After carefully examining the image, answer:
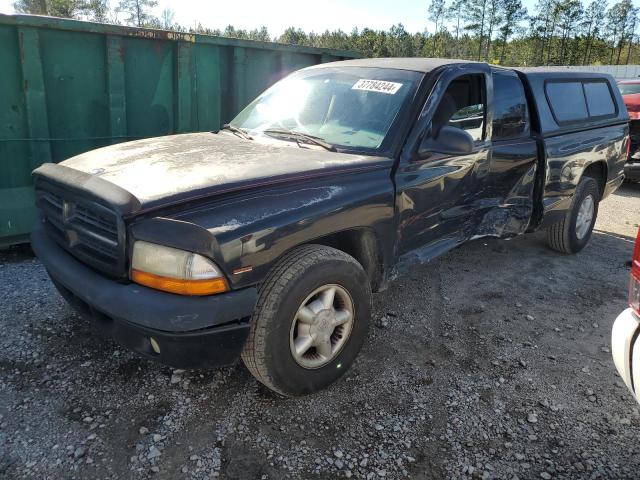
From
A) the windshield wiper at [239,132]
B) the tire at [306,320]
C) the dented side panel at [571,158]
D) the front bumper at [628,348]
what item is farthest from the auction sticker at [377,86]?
the front bumper at [628,348]

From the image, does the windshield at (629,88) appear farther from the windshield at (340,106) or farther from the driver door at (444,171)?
the windshield at (340,106)

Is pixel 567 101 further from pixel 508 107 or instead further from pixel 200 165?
pixel 200 165

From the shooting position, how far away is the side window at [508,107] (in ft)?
12.8

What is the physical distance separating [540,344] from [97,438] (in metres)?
2.82

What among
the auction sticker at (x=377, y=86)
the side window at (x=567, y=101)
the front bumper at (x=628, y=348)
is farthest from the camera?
the side window at (x=567, y=101)

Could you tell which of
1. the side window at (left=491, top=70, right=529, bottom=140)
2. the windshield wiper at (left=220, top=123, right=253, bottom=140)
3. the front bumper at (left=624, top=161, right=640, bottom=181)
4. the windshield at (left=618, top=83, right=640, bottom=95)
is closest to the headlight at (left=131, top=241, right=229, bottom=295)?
the windshield wiper at (left=220, top=123, right=253, bottom=140)

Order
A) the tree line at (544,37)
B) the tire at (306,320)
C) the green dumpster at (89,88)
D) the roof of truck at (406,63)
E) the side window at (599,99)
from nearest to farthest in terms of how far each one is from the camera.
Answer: the tire at (306,320)
the roof of truck at (406,63)
the green dumpster at (89,88)
the side window at (599,99)
the tree line at (544,37)

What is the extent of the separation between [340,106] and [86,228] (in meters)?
1.76

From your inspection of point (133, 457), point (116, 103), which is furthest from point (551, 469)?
point (116, 103)

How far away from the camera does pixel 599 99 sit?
5.25 meters

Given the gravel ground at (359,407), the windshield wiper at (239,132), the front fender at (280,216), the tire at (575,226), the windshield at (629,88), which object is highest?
the windshield at (629,88)

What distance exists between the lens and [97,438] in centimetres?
241

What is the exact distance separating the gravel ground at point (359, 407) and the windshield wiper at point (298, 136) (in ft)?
4.42

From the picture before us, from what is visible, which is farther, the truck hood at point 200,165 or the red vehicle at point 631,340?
the truck hood at point 200,165
